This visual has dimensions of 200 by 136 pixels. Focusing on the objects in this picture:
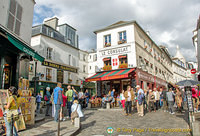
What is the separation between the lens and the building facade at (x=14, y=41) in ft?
24.3

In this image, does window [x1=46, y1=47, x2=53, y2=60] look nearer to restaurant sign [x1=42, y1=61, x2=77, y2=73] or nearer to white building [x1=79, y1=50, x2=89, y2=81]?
restaurant sign [x1=42, y1=61, x2=77, y2=73]

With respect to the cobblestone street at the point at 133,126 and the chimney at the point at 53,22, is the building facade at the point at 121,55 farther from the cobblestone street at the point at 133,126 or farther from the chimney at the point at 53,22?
the chimney at the point at 53,22

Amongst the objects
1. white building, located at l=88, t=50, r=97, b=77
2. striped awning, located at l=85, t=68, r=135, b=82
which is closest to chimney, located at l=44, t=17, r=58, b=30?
white building, located at l=88, t=50, r=97, b=77

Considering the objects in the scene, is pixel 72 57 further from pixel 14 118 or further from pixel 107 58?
pixel 14 118

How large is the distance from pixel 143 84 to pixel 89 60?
18.6 metres

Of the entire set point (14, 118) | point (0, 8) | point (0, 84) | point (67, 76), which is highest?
point (0, 8)

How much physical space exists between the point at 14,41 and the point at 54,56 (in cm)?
1755

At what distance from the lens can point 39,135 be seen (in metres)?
4.82

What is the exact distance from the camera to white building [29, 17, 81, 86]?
21.6 meters

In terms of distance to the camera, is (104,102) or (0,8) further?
(104,102)

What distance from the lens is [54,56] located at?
77.7ft

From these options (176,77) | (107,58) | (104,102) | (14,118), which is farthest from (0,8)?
(176,77)

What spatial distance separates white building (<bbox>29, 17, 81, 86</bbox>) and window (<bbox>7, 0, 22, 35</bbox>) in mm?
12134

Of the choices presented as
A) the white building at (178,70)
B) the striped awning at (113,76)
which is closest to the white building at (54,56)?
the striped awning at (113,76)
